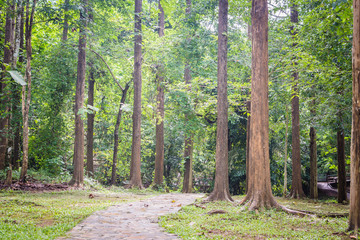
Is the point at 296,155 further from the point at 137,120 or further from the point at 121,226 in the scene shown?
the point at 121,226

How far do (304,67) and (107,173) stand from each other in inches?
789

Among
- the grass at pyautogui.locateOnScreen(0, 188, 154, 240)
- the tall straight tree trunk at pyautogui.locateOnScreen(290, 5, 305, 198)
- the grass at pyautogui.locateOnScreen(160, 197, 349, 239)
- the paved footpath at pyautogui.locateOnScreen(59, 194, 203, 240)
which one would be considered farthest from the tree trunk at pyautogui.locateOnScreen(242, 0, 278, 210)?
the tall straight tree trunk at pyautogui.locateOnScreen(290, 5, 305, 198)

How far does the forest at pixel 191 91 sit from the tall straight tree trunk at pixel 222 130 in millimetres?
40

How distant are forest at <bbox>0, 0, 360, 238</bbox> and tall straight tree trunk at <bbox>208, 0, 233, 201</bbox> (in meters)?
0.04

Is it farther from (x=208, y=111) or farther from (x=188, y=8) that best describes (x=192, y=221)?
(x=188, y=8)

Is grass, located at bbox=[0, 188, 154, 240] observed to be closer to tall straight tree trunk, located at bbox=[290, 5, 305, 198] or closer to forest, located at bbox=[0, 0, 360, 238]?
forest, located at bbox=[0, 0, 360, 238]

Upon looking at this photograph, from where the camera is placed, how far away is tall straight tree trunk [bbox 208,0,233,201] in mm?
11742

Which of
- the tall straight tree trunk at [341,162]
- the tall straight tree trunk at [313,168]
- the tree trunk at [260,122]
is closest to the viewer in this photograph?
the tree trunk at [260,122]

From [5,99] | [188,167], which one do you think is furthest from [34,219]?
[188,167]

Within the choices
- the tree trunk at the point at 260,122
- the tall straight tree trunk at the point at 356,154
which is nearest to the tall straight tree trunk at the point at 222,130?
Answer: the tree trunk at the point at 260,122

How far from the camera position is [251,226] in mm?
6617

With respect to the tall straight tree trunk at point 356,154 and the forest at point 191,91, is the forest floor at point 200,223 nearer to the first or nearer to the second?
the tall straight tree trunk at point 356,154

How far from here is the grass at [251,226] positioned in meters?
5.70

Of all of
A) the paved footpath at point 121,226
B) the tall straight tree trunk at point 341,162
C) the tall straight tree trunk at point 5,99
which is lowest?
the paved footpath at point 121,226
